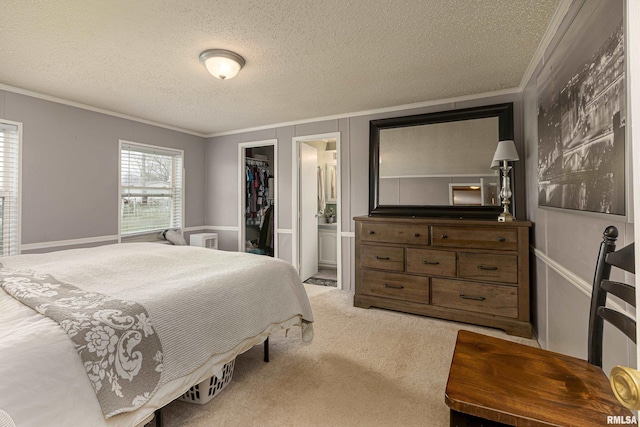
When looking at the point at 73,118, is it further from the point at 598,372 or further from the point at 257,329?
the point at 598,372

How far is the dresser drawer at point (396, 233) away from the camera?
9.76ft

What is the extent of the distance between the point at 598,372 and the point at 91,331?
6.01 feet

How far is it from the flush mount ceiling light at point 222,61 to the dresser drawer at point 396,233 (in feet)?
6.61

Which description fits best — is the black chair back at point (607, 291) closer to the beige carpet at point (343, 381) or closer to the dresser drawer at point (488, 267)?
the beige carpet at point (343, 381)

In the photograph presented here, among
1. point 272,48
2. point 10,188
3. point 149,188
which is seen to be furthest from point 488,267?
point 10,188

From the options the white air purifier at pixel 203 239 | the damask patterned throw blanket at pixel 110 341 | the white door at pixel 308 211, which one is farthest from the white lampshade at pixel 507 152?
the white air purifier at pixel 203 239

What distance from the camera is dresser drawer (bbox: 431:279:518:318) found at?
2.61 metres

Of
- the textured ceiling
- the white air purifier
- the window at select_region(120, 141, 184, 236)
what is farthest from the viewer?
the white air purifier

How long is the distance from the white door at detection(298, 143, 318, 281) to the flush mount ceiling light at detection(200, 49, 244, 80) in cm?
201

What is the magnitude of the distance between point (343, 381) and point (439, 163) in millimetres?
2529

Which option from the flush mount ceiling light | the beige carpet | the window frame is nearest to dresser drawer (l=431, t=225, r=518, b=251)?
the beige carpet

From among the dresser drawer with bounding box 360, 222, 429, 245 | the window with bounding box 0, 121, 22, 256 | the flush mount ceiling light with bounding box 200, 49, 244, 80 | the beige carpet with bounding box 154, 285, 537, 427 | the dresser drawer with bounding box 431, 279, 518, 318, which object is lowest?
the beige carpet with bounding box 154, 285, 537, 427

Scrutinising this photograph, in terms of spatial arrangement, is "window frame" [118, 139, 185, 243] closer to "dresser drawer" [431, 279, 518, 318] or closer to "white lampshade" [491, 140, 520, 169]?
"dresser drawer" [431, 279, 518, 318]

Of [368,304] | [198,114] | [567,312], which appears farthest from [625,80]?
[198,114]
